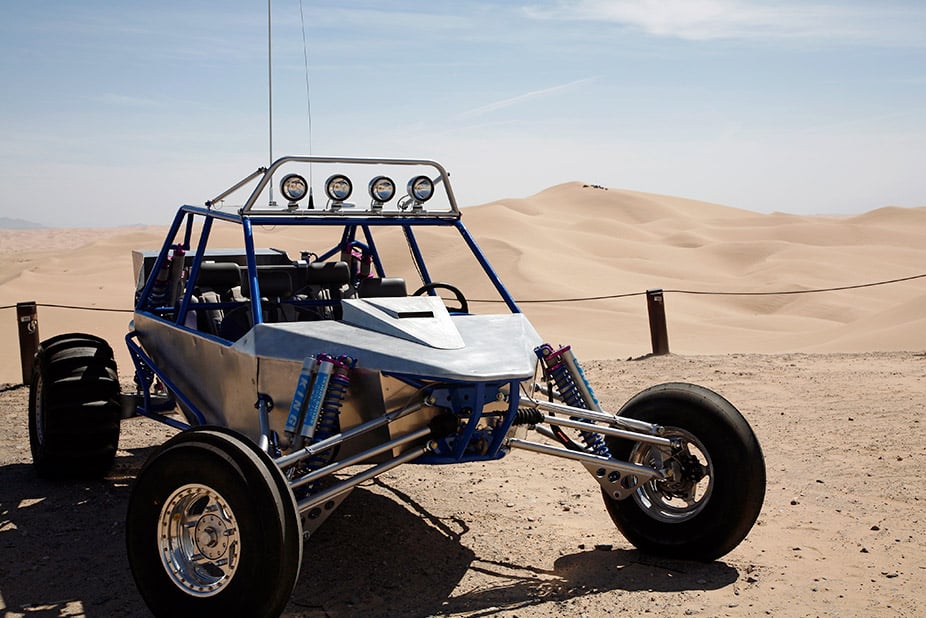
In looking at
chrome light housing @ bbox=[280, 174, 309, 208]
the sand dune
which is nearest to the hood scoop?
chrome light housing @ bbox=[280, 174, 309, 208]

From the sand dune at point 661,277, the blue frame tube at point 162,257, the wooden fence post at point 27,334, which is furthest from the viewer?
the sand dune at point 661,277

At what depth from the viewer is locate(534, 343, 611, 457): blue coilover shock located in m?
5.20

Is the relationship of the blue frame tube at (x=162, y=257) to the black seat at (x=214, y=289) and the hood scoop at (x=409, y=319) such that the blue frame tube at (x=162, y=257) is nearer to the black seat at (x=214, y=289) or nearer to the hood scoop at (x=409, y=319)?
the black seat at (x=214, y=289)

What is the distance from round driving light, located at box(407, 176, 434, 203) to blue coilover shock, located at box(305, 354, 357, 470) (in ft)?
5.15

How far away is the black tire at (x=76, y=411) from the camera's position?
6.60 meters

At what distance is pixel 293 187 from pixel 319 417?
1577 millimetres

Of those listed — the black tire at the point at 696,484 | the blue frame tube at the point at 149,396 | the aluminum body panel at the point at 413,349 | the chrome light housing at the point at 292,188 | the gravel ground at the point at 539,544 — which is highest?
the chrome light housing at the point at 292,188

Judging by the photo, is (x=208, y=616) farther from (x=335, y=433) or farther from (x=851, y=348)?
(x=851, y=348)

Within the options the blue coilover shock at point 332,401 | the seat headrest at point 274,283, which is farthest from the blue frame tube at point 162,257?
the blue coilover shock at point 332,401

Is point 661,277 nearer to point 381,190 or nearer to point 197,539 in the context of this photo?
point 381,190

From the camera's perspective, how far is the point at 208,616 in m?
3.99

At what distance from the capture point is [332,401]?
14.9 ft

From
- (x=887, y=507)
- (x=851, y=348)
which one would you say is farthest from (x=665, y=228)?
(x=887, y=507)

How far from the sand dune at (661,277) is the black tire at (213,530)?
34.3 ft
